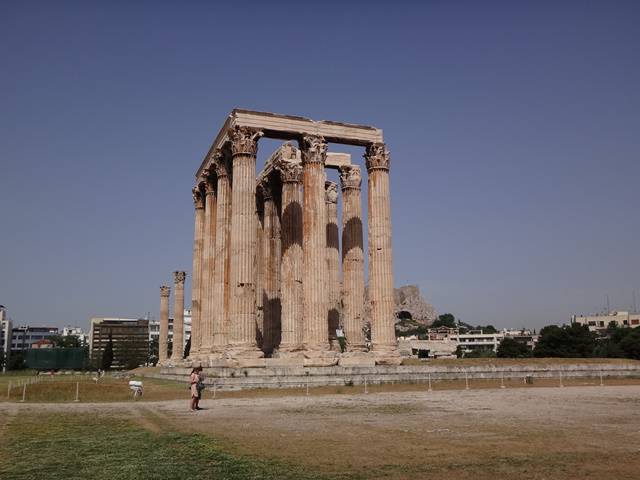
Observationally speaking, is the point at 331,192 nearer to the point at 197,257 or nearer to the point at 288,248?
the point at 288,248

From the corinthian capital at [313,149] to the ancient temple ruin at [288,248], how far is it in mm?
80

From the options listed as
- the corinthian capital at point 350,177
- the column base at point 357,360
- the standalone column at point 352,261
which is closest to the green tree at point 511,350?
the standalone column at point 352,261

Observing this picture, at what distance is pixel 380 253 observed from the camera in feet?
148

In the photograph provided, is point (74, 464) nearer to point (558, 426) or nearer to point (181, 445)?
point (181, 445)

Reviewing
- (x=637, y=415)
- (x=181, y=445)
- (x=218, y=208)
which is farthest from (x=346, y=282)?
(x=181, y=445)

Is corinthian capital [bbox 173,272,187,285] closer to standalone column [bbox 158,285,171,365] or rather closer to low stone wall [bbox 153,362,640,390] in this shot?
standalone column [bbox 158,285,171,365]

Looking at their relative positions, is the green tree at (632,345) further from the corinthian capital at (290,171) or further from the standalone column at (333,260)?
the corinthian capital at (290,171)

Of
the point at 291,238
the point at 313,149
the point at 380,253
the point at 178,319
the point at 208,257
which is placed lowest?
the point at 178,319

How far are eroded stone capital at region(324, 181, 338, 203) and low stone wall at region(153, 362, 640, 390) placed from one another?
64.7 ft

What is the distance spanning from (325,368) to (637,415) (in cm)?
2132

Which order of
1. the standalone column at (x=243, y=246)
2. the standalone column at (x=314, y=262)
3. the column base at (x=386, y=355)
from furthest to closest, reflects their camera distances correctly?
1. the column base at (x=386, y=355)
2. the standalone column at (x=314, y=262)
3. the standalone column at (x=243, y=246)

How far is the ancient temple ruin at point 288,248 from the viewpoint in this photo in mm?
41250

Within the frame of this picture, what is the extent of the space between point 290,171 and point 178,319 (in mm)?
31377

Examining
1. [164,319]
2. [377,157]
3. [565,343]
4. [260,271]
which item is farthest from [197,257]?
[565,343]
